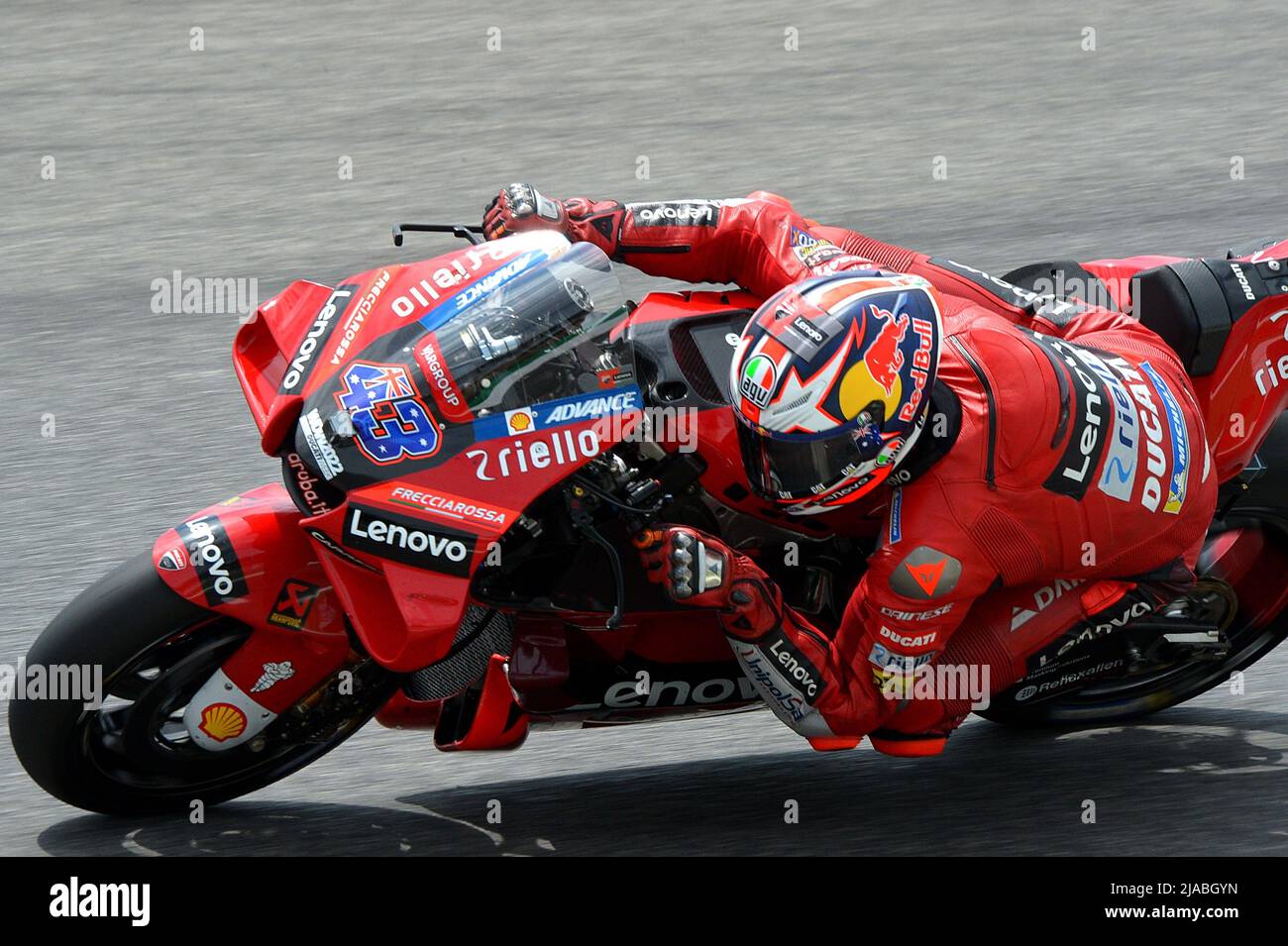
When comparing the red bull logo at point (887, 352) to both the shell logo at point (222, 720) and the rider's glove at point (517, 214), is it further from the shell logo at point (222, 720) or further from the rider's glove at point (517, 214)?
the shell logo at point (222, 720)

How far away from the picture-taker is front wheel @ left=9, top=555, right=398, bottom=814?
3.89 metres

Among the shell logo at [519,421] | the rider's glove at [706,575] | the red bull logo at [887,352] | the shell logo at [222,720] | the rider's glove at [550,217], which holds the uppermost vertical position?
the rider's glove at [550,217]

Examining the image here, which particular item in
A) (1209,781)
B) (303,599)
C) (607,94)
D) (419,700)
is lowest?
(1209,781)

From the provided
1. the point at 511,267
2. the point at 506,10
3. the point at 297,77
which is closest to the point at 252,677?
the point at 511,267

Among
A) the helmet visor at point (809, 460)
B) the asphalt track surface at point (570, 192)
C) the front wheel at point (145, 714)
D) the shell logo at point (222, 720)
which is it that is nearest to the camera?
the helmet visor at point (809, 460)

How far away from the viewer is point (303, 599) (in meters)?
3.94

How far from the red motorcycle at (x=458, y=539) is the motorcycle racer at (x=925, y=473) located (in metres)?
0.17

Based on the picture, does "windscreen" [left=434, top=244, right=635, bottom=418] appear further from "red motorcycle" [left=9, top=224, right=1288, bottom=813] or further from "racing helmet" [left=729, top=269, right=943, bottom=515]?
"racing helmet" [left=729, top=269, right=943, bottom=515]

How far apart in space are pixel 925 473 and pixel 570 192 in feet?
15.2

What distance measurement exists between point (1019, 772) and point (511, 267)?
2016 mm

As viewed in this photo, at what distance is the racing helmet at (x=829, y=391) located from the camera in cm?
364

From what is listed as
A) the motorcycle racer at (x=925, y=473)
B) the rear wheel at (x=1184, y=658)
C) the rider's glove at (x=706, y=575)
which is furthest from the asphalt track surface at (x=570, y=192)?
the rider's glove at (x=706, y=575)

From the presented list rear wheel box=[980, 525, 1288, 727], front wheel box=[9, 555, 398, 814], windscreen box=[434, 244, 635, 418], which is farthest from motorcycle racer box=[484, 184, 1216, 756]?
front wheel box=[9, 555, 398, 814]
